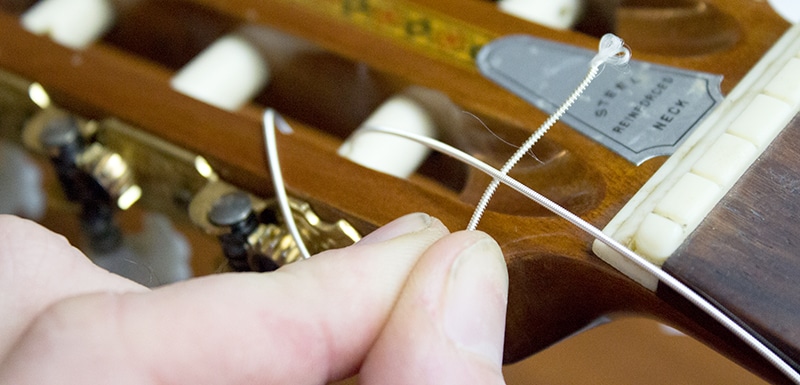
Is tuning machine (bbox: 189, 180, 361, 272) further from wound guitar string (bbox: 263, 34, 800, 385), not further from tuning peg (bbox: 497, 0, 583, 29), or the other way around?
tuning peg (bbox: 497, 0, 583, 29)

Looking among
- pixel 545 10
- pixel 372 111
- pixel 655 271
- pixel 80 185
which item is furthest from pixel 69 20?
pixel 655 271

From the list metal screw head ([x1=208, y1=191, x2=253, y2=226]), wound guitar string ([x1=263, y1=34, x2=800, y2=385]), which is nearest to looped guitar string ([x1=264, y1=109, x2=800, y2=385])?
wound guitar string ([x1=263, y1=34, x2=800, y2=385])

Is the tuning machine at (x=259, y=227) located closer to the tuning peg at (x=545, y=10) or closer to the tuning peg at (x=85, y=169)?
the tuning peg at (x=85, y=169)

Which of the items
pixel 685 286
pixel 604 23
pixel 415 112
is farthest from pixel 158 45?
pixel 685 286

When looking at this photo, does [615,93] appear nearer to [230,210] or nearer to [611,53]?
[611,53]

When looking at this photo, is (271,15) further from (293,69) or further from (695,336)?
(695,336)

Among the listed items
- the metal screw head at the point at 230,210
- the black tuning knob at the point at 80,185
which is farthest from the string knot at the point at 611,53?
the black tuning knob at the point at 80,185
